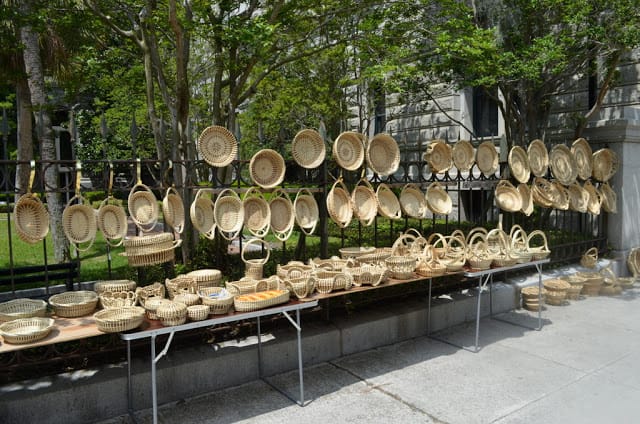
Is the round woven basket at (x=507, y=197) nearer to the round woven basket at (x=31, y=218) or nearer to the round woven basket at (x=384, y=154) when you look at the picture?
the round woven basket at (x=384, y=154)

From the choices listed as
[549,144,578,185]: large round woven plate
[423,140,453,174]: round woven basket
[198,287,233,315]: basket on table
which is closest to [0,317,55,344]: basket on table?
[198,287,233,315]: basket on table

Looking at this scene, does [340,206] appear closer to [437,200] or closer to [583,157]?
[437,200]

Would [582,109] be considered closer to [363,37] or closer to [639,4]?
[639,4]

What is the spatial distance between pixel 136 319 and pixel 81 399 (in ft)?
2.88

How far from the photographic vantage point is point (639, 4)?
7746 mm

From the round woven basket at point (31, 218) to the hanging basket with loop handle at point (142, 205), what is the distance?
2.37 ft

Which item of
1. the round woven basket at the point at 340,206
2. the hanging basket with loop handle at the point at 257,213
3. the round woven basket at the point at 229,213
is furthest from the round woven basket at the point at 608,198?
the round woven basket at the point at 229,213

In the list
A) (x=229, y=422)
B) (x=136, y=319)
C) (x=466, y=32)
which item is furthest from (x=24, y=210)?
(x=466, y=32)

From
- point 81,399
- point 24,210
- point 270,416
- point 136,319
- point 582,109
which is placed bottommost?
point 270,416

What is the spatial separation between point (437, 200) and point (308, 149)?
1994mm

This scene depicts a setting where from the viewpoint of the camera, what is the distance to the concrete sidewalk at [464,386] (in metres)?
4.13

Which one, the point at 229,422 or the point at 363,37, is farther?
the point at 363,37

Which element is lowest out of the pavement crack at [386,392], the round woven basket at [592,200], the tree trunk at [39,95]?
the pavement crack at [386,392]

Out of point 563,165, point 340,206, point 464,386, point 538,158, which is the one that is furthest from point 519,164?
point 464,386
